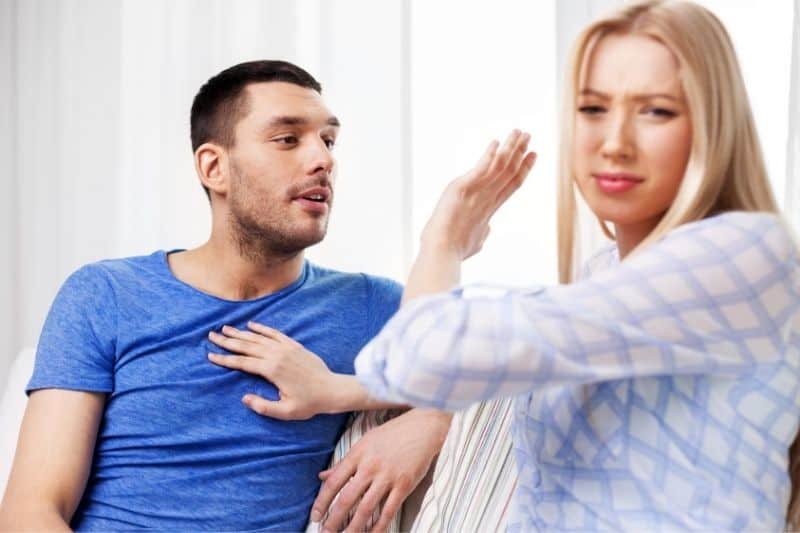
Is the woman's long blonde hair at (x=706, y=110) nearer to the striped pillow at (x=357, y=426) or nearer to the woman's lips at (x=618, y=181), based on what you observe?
the woman's lips at (x=618, y=181)

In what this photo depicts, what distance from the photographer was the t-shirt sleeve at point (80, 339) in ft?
5.61

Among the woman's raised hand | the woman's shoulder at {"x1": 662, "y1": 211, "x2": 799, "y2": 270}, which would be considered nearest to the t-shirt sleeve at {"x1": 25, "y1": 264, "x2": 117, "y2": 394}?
the woman's raised hand

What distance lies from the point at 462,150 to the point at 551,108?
0.76 feet

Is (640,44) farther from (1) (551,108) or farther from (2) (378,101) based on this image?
(2) (378,101)

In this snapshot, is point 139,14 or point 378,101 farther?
point 139,14

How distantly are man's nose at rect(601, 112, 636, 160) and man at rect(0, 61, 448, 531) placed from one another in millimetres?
758

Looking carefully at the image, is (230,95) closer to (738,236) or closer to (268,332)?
(268,332)

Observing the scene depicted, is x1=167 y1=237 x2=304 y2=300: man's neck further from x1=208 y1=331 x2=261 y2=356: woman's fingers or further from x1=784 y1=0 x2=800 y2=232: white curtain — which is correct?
x1=784 y1=0 x2=800 y2=232: white curtain

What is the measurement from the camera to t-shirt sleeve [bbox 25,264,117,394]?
1709mm

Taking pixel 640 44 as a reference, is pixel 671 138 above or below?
below

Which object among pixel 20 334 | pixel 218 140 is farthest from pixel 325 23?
pixel 20 334

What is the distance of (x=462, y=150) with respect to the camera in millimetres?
2383

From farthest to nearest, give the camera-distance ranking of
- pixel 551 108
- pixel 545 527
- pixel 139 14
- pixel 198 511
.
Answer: pixel 139 14 < pixel 551 108 < pixel 198 511 < pixel 545 527

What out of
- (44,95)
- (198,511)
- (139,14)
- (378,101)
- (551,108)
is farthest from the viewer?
(44,95)
